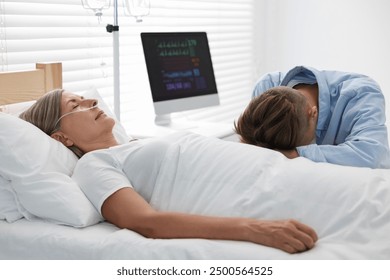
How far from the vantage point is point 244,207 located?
132cm

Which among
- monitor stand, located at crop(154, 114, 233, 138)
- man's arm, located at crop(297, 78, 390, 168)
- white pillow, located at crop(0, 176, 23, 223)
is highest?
man's arm, located at crop(297, 78, 390, 168)

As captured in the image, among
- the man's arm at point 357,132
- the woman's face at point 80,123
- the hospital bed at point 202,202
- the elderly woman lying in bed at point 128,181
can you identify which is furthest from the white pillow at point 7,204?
the man's arm at point 357,132

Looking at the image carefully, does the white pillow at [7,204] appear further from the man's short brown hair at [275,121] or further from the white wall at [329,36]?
the white wall at [329,36]

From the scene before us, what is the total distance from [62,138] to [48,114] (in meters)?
0.08

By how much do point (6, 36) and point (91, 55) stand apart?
529mm

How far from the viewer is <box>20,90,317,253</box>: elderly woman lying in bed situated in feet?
3.98

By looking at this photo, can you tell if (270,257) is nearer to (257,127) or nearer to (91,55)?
(257,127)

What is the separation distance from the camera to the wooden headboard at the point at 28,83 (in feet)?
6.34

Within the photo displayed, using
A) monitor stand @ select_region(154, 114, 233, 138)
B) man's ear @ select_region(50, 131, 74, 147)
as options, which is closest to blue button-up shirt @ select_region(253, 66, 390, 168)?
monitor stand @ select_region(154, 114, 233, 138)

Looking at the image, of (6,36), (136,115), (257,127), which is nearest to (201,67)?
(136,115)

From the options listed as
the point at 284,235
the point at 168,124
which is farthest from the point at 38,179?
the point at 168,124

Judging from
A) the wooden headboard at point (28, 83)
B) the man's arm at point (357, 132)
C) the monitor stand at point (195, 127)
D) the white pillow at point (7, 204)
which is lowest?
the monitor stand at point (195, 127)

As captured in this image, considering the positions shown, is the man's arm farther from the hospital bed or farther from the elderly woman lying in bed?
the elderly woman lying in bed

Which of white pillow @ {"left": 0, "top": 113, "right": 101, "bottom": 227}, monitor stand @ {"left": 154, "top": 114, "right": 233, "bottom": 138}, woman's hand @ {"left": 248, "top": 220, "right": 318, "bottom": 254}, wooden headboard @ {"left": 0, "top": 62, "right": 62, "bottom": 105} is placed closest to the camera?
woman's hand @ {"left": 248, "top": 220, "right": 318, "bottom": 254}
